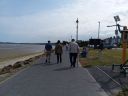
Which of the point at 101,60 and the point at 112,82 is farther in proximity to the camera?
the point at 101,60

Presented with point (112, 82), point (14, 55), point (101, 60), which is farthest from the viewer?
point (14, 55)

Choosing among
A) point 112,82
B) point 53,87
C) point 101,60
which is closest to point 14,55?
point 101,60

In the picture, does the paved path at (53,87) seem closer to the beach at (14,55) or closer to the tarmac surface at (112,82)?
the tarmac surface at (112,82)

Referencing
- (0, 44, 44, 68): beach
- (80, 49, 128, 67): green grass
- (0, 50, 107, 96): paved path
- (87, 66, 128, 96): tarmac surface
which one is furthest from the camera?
(0, 44, 44, 68): beach

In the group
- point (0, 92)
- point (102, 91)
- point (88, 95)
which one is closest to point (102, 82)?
point (102, 91)

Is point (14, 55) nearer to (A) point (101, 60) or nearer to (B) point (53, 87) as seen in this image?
(A) point (101, 60)

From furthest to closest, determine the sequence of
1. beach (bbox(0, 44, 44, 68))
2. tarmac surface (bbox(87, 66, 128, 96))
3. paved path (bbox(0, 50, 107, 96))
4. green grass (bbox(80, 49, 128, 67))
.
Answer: beach (bbox(0, 44, 44, 68)) → green grass (bbox(80, 49, 128, 67)) → tarmac surface (bbox(87, 66, 128, 96)) → paved path (bbox(0, 50, 107, 96))

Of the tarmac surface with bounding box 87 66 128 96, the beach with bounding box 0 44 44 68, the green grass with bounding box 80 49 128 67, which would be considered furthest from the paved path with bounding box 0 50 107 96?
the beach with bounding box 0 44 44 68

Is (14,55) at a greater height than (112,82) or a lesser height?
lesser

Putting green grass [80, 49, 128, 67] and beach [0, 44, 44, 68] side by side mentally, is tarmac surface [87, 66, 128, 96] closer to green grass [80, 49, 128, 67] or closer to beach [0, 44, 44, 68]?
green grass [80, 49, 128, 67]

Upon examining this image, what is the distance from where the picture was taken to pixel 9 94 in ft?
45.7

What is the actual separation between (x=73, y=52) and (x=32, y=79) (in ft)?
26.6

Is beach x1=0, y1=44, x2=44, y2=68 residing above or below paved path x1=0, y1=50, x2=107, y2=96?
below

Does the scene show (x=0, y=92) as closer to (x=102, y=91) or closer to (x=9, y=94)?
(x=9, y=94)
